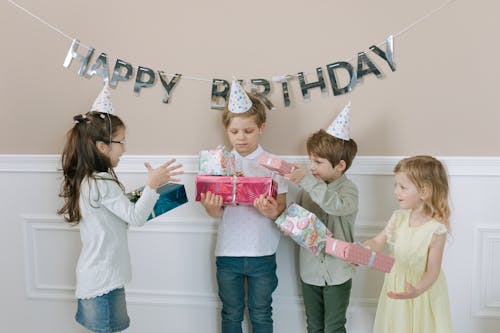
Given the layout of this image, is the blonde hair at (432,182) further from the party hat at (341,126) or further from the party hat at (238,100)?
the party hat at (238,100)

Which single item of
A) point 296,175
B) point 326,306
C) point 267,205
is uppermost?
point 296,175

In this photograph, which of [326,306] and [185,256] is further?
[185,256]

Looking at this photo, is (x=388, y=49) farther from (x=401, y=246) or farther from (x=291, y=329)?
(x=291, y=329)

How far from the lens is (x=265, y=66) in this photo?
207 cm

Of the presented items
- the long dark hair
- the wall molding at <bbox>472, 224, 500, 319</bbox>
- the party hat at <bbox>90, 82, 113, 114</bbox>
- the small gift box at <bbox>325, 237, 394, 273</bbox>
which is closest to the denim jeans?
the small gift box at <bbox>325, 237, 394, 273</bbox>

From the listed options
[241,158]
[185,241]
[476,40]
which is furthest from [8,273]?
[476,40]

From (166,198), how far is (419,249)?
929 millimetres

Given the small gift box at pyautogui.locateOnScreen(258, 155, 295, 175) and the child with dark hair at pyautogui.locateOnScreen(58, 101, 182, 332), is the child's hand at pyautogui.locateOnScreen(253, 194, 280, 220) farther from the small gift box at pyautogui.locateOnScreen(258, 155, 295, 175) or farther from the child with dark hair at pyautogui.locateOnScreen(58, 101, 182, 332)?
the child with dark hair at pyautogui.locateOnScreen(58, 101, 182, 332)

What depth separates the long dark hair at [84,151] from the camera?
5.78 feet

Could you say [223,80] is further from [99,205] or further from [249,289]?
[249,289]

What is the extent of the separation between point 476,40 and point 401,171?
26.0 inches

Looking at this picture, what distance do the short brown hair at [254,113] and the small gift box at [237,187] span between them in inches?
10.2

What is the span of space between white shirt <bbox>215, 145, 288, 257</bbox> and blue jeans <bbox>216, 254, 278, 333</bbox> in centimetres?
4

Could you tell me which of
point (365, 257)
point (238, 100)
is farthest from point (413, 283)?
point (238, 100)
